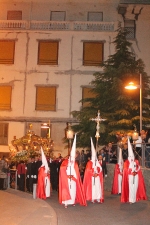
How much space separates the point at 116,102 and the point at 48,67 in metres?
9.15

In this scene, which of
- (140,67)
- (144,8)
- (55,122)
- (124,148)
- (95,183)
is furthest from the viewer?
(144,8)

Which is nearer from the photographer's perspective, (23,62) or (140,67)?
(140,67)

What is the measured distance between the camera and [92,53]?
28.2 metres

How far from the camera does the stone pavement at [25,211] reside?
30.0ft

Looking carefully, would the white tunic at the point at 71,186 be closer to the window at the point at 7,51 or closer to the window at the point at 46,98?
the window at the point at 46,98

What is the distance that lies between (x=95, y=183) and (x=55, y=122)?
15329 mm

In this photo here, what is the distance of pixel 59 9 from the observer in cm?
3009

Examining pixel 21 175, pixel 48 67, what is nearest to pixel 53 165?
pixel 21 175

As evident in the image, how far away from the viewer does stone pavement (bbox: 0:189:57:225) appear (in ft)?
30.0

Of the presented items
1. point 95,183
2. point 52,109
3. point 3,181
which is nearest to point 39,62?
point 52,109

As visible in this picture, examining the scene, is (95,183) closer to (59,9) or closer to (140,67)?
(140,67)

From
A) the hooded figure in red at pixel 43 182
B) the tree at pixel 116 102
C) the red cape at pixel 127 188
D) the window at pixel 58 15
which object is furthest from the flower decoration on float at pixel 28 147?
the window at pixel 58 15

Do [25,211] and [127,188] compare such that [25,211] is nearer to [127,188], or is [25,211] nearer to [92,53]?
[127,188]

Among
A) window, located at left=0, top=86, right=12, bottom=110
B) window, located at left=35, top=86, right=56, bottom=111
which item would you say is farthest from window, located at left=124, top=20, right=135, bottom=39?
window, located at left=0, top=86, right=12, bottom=110
